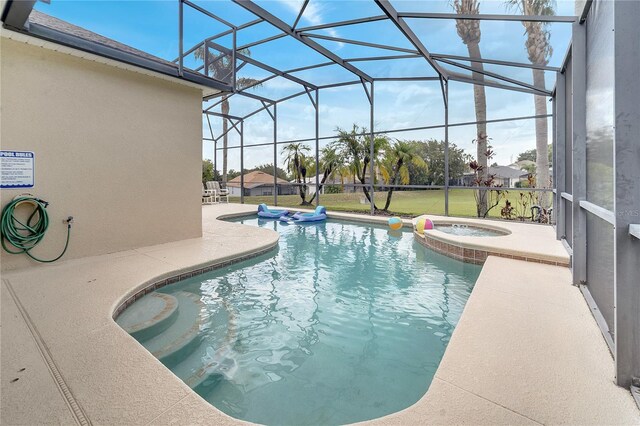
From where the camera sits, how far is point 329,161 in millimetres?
13766

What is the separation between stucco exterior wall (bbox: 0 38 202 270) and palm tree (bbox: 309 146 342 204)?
806 centimetres

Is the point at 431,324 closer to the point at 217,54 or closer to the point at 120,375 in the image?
the point at 120,375

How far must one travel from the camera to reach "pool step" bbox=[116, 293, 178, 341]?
2.86 m

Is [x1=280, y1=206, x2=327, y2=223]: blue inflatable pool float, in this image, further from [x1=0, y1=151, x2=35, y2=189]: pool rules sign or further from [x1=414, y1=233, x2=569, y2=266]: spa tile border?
[x1=0, y1=151, x2=35, y2=189]: pool rules sign

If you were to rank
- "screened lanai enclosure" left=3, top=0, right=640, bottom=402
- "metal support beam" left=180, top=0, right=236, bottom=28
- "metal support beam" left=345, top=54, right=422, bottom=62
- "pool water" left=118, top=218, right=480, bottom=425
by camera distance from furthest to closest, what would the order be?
"metal support beam" left=345, top=54, right=422, bottom=62 < "metal support beam" left=180, top=0, right=236, bottom=28 < "pool water" left=118, top=218, right=480, bottom=425 < "screened lanai enclosure" left=3, top=0, right=640, bottom=402

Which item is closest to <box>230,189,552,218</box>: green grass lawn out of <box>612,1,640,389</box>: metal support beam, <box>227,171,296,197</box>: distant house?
<box>227,171,296,197</box>: distant house

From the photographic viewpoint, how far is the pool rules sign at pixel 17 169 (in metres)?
4.00

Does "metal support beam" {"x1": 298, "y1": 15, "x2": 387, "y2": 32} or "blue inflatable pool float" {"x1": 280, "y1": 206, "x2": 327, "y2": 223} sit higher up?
"metal support beam" {"x1": 298, "y1": 15, "x2": 387, "y2": 32}

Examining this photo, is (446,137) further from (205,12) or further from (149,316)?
(149,316)

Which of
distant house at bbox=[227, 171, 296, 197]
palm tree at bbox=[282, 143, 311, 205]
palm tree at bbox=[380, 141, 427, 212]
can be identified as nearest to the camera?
palm tree at bbox=[380, 141, 427, 212]

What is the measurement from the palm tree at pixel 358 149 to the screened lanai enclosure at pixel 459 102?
0.05 m

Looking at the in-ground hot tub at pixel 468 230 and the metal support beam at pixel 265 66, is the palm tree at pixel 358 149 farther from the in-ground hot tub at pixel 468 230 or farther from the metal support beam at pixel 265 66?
the in-ground hot tub at pixel 468 230

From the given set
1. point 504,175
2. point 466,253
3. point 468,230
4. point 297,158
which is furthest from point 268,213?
point 504,175

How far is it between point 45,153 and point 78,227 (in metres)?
1.09
